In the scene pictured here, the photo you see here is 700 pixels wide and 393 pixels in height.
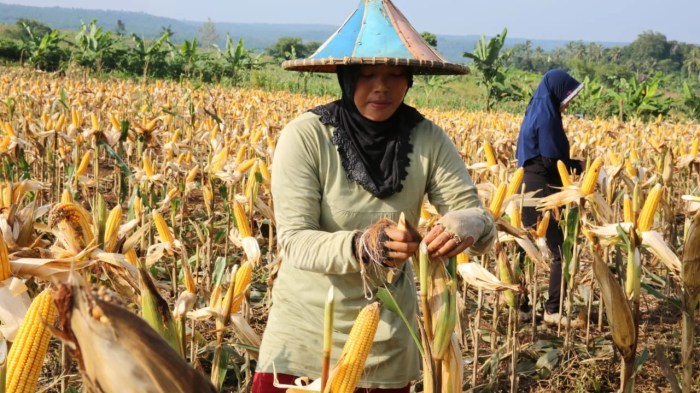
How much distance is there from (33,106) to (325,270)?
9649 mm

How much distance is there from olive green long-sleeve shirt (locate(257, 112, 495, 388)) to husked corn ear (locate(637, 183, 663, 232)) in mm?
825

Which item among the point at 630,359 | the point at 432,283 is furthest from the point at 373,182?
the point at 630,359

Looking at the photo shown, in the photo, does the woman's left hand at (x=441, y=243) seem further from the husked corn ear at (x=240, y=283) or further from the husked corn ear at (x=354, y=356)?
the husked corn ear at (x=240, y=283)

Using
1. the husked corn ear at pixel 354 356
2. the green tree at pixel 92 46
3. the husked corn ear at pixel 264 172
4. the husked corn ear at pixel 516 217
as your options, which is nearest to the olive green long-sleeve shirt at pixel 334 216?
the husked corn ear at pixel 354 356

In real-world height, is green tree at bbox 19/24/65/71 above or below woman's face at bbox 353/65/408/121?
below

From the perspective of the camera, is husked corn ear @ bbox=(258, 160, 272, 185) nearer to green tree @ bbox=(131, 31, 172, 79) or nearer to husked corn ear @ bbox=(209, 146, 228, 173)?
husked corn ear @ bbox=(209, 146, 228, 173)

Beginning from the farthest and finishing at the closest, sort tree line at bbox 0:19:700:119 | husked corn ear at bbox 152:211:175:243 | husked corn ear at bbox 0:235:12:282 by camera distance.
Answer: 1. tree line at bbox 0:19:700:119
2. husked corn ear at bbox 152:211:175:243
3. husked corn ear at bbox 0:235:12:282

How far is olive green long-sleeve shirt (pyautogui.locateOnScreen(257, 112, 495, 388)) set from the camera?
192 centimetres

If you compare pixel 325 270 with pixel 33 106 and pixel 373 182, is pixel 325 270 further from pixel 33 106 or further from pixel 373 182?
pixel 33 106

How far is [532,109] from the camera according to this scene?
4.65 m

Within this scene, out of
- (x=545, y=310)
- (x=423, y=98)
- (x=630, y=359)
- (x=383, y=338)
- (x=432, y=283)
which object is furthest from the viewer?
(x=423, y=98)

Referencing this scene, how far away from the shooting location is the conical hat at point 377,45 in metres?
1.93

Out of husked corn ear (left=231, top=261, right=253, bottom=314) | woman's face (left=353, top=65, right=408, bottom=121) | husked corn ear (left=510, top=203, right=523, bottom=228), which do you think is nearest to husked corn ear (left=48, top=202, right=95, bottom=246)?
husked corn ear (left=231, top=261, right=253, bottom=314)

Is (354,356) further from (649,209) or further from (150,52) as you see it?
(150,52)
